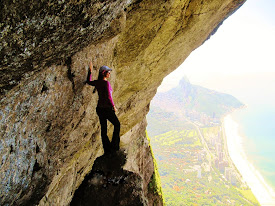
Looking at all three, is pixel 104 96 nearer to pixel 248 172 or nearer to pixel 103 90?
pixel 103 90

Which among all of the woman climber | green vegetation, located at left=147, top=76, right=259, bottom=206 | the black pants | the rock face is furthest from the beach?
the woman climber

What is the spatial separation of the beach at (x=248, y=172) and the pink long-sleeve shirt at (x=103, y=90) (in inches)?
3084

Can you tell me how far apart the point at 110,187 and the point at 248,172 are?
9906 centimetres

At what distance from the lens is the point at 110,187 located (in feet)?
19.3

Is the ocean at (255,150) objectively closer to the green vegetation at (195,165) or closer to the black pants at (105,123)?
the green vegetation at (195,165)

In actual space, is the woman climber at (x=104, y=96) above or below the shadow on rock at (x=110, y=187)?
above

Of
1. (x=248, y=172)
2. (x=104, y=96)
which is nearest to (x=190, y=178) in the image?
(x=248, y=172)

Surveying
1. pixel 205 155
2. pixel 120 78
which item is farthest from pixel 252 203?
pixel 120 78

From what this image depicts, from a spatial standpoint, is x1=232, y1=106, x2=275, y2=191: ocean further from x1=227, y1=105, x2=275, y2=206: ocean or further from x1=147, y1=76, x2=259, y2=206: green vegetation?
x1=147, y1=76, x2=259, y2=206: green vegetation

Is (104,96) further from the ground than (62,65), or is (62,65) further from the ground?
(62,65)

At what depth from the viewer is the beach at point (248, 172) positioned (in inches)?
2621

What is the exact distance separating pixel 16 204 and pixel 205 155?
4522 inches

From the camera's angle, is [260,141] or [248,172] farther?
[260,141]

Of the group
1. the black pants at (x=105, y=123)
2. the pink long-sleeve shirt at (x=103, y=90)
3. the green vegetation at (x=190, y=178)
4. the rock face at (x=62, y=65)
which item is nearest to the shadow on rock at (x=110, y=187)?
the rock face at (x=62, y=65)
